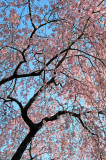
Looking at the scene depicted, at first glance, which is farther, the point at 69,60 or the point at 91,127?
the point at 69,60

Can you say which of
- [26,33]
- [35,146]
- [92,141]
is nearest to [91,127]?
[92,141]

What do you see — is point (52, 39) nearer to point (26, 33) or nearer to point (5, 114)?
point (26, 33)

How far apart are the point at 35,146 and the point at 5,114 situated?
93.6 inches

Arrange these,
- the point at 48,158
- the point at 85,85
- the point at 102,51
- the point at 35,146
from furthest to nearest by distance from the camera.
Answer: the point at 35,146
the point at 48,158
the point at 85,85
the point at 102,51

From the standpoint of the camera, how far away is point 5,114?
606 centimetres

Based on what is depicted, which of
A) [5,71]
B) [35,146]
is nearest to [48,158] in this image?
[35,146]

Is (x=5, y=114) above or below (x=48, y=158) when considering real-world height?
above

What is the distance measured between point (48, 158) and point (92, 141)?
2.59m

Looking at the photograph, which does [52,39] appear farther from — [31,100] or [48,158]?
[48,158]

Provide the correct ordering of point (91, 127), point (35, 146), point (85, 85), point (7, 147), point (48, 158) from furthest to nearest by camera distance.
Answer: point (35, 146) < point (7, 147) < point (48, 158) < point (85, 85) < point (91, 127)

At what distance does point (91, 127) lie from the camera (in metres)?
4.23

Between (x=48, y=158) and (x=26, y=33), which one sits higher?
(x=26, y=33)

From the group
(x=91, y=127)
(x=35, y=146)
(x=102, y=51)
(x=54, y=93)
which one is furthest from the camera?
(x=35, y=146)

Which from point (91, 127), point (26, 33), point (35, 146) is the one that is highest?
point (26, 33)
